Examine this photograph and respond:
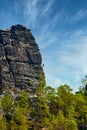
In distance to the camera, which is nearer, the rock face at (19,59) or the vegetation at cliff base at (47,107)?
the vegetation at cliff base at (47,107)

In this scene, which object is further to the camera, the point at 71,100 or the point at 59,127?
the point at 71,100

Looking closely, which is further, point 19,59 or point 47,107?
point 19,59

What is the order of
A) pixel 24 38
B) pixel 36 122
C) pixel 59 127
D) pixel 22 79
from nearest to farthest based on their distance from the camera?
pixel 59 127, pixel 36 122, pixel 22 79, pixel 24 38

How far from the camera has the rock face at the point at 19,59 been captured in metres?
147

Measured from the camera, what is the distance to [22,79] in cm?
14925

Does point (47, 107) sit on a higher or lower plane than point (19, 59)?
lower

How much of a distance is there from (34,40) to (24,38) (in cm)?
562

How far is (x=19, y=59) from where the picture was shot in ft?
504

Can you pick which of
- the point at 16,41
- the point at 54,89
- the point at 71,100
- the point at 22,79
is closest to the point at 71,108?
the point at 71,100

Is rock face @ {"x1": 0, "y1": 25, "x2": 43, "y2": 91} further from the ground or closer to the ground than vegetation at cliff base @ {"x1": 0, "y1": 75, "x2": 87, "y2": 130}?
further from the ground

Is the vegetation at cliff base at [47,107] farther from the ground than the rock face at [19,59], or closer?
closer

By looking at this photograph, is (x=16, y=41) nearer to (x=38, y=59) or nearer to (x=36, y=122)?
(x=38, y=59)

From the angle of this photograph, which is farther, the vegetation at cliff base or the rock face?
the rock face

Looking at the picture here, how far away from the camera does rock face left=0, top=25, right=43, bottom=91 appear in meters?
147
